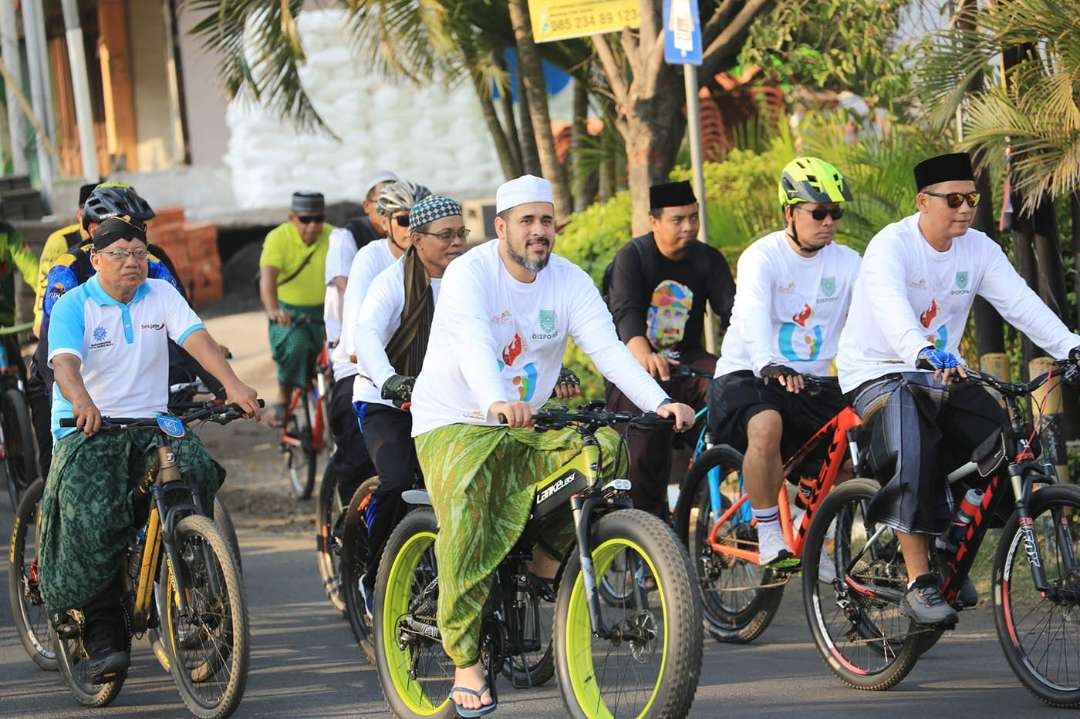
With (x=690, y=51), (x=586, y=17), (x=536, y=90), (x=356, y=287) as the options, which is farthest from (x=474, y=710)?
(x=536, y=90)

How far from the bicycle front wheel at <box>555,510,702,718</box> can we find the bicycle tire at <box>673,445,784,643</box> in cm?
217

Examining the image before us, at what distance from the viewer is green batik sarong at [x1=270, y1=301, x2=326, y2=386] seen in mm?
13391

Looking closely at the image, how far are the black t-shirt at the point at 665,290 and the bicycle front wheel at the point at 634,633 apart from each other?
10.5 feet

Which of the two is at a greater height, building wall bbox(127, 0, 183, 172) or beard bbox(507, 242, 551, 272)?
building wall bbox(127, 0, 183, 172)

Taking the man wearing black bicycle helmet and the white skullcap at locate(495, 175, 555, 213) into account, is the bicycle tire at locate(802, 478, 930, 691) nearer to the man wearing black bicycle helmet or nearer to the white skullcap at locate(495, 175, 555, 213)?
the white skullcap at locate(495, 175, 555, 213)

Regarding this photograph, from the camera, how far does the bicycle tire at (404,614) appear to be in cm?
671

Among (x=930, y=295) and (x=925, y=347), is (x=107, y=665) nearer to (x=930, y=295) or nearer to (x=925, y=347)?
(x=925, y=347)

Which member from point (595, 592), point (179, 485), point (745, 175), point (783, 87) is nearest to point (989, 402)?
point (595, 592)

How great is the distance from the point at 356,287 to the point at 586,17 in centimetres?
358

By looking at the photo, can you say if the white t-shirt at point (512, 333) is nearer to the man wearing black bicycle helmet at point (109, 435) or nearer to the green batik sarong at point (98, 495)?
the man wearing black bicycle helmet at point (109, 435)

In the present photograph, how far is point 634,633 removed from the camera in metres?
5.74

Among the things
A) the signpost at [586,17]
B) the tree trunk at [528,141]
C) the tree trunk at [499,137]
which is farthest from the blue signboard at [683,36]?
the tree trunk at [499,137]

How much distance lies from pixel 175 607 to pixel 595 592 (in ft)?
6.64

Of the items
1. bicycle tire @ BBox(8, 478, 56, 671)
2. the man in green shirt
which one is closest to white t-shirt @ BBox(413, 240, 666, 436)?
bicycle tire @ BBox(8, 478, 56, 671)
